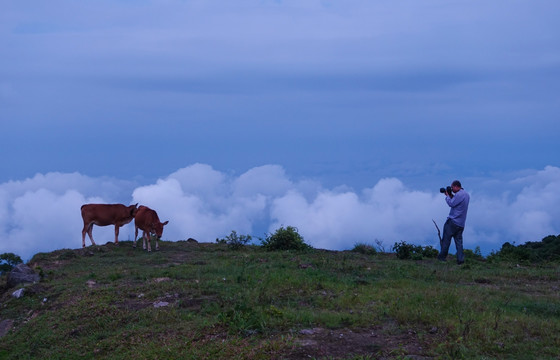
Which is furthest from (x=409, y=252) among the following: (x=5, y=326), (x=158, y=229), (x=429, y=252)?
(x=5, y=326)

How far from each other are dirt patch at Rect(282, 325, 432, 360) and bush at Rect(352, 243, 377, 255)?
9631mm

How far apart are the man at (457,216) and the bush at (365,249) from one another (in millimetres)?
2558

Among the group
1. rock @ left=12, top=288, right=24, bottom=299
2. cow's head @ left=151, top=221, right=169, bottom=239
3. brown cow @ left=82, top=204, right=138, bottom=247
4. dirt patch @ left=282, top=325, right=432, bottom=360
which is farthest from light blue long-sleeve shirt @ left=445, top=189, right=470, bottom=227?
rock @ left=12, top=288, right=24, bottom=299

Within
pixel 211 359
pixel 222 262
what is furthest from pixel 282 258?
pixel 211 359

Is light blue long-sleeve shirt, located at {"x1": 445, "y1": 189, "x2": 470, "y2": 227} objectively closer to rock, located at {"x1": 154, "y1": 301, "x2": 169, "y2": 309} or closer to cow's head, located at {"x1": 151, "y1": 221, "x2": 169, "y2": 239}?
cow's head, located at {"x1": 151, "y1": 221, "x2": 169, "y2": 239}

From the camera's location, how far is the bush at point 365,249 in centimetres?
1858

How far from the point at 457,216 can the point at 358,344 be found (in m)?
A: 9.15

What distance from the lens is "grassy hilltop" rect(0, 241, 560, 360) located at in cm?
830

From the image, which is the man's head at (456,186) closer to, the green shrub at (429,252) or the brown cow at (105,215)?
the green shrub at (429,252)

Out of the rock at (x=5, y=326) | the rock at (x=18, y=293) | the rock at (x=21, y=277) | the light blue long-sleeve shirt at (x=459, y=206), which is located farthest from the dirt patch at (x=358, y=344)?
the light blue long-sleeve shirt at (x=459, y=206)

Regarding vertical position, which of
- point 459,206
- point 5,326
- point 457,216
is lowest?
point 5,326

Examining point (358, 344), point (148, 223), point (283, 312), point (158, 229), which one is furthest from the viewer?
point (158, 229)

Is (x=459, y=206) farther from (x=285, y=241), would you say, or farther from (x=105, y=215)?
(x=105, y=215)

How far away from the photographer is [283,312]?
9.43 m
